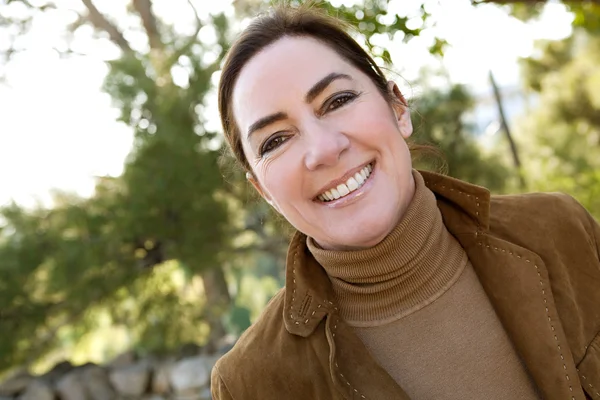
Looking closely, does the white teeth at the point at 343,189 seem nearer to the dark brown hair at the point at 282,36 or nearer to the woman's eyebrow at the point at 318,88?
the woman's eyebrow at the point at 318,88

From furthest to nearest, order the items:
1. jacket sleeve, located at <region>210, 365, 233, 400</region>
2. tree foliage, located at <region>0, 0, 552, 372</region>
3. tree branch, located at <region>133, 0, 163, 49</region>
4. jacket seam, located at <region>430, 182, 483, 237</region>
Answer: tree branch, located at <region>133, 0, 163, 49</region>
tree foliage, located at <region>0, 0, 552, 372</region>
jacket seam, located at <region>430, 182, 483, 237</region>
jacket sleeve, located at <region>210, 365, 233, 400</region>

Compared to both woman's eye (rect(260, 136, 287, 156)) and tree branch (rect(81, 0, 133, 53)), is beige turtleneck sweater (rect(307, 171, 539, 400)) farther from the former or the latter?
tree branch (rect(81, 0, 133, 53))

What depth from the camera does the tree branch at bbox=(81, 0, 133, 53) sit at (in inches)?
255

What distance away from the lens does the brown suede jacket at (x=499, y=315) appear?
1.38 m

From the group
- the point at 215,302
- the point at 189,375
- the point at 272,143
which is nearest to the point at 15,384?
the point at 189,375

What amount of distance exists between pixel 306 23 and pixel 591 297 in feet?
3.05

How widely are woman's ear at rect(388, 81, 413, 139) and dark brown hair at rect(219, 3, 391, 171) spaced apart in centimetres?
2

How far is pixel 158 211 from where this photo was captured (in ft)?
14.7

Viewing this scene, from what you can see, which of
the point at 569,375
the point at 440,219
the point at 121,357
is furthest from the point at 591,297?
the point at 121,357

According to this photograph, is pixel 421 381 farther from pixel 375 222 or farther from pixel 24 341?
pixel 24 341

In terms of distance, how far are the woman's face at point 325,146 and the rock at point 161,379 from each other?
3.63 meters

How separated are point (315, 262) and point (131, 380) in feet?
11.6

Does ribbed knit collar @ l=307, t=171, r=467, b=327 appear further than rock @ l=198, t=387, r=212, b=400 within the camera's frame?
No

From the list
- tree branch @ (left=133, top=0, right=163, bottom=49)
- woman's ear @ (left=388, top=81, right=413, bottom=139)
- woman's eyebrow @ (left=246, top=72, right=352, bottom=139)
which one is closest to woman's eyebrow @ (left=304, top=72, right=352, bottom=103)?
woman's eyebrow @ (left=246, top=72, right=352, bottom=139)
